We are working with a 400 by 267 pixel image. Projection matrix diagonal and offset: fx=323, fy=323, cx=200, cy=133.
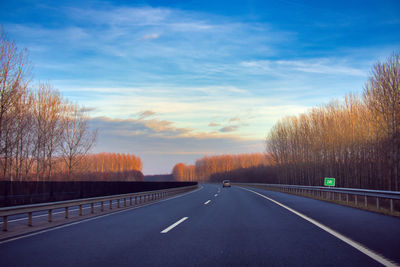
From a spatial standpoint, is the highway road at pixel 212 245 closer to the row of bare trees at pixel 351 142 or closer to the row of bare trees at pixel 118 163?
the row of bare trees at pixel 351 142

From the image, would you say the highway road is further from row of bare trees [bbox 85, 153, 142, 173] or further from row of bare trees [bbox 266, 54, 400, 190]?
row of bare trees [bbox 85, 153, 142, 173]

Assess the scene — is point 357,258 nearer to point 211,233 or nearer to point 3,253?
point 211,233

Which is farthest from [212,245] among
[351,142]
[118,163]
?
[118,163]

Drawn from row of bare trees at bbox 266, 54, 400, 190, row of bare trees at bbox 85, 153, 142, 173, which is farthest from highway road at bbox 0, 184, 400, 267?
row of bare trees at bbox 85, 153, 142, 173

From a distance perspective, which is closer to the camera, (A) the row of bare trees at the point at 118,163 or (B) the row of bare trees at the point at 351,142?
(B) the row of bare trees at the point at 351,142

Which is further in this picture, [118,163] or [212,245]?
[118,163]

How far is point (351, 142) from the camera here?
136 ft

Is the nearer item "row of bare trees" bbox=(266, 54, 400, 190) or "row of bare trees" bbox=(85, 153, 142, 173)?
"row of bare trees" bbox=(266, 54, 400, 190)

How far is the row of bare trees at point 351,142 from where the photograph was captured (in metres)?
29.3

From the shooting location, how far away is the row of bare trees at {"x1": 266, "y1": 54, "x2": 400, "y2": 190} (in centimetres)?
2928

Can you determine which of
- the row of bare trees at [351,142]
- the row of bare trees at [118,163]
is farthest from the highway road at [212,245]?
the row of bare trees at [118,163]

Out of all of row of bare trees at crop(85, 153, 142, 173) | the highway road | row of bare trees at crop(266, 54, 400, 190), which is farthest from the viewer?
row of bare trees at crop(85, 153, 142, 173)

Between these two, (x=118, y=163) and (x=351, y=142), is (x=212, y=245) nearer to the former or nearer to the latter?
(x=351, y=142)

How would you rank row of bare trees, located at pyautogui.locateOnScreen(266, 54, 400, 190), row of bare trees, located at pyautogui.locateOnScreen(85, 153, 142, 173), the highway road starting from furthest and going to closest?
row of bare trees, located at pyautogui.locateOnScreen(85, 153, 142, 173) → row of bare trees, located at pyautogui.locateOnScreen(266, 54, 400, 190) → the highway road
